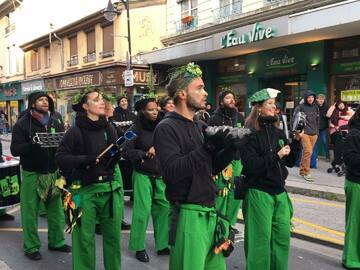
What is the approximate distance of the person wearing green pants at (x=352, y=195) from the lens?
14.1 feet

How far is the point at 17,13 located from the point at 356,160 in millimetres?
32217

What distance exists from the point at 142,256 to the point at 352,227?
7.92 ft

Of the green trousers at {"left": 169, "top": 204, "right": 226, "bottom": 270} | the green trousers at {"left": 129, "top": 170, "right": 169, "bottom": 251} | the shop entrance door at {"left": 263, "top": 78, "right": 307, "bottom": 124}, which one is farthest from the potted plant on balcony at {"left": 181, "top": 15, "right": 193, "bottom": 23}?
the green trousers at {"left": 169, "top": 204, "right": 226, "bottom": 270}

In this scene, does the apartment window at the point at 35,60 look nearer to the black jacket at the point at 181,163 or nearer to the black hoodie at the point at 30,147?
the black hoodie at the point at 30,147

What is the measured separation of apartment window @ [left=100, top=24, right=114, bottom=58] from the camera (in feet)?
65.2

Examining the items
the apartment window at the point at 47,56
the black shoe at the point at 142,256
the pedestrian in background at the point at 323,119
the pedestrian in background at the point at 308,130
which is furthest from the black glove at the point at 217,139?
the apartment window at the point at 47,56

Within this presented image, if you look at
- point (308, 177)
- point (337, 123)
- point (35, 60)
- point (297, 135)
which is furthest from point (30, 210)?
point (35, 60)

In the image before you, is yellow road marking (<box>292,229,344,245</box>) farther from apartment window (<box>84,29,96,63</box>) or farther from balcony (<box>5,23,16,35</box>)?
balcony (<box>5,23,16,35</box>)

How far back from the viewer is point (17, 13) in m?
31.5

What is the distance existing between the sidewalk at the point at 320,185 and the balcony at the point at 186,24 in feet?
28.8

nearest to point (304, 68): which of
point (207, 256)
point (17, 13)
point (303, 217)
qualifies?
point (303, 217)

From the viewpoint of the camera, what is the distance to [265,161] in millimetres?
3730

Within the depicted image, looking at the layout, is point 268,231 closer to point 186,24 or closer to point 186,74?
point 186,74

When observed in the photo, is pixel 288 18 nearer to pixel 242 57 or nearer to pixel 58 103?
pixel 242 57
